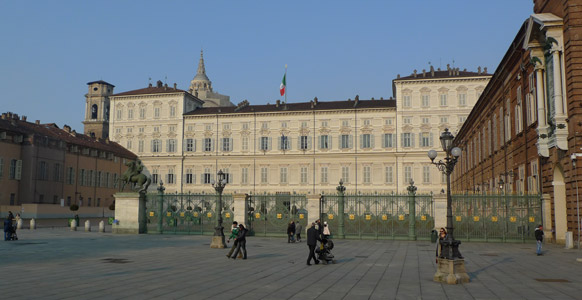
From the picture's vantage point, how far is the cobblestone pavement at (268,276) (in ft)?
34.9

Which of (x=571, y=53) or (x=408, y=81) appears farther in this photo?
(x=408, y=81)

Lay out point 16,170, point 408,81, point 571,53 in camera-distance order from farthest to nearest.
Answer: point 408,81, point 16,170, point 571,53

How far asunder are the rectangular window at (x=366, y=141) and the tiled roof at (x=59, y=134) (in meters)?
35.7

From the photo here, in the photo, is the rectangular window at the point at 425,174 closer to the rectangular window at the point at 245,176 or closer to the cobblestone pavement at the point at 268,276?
the rectangular window at the point at 245,176

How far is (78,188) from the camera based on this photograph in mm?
64812

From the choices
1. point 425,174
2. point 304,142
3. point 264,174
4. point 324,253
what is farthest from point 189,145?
point 324,253

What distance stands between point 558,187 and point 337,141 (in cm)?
5113

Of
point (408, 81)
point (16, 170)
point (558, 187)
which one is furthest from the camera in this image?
point (408, 81)

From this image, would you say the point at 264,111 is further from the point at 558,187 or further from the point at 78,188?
the point at 558,187

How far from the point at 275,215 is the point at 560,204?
636 inches

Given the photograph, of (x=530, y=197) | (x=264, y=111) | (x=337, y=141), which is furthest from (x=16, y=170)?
(x=530, y=197)

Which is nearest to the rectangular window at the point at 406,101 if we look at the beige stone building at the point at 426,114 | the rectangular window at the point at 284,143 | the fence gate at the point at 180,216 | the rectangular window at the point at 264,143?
the beige stone building at the point at 426,114

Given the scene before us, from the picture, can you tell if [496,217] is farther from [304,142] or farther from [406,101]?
[304,142]

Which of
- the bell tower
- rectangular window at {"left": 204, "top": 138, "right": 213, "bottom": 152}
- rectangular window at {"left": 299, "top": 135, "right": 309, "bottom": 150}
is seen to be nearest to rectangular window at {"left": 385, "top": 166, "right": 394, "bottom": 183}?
rectangular window at {"left": 299, "top": 135, "right": 309, "bottom": 150}
